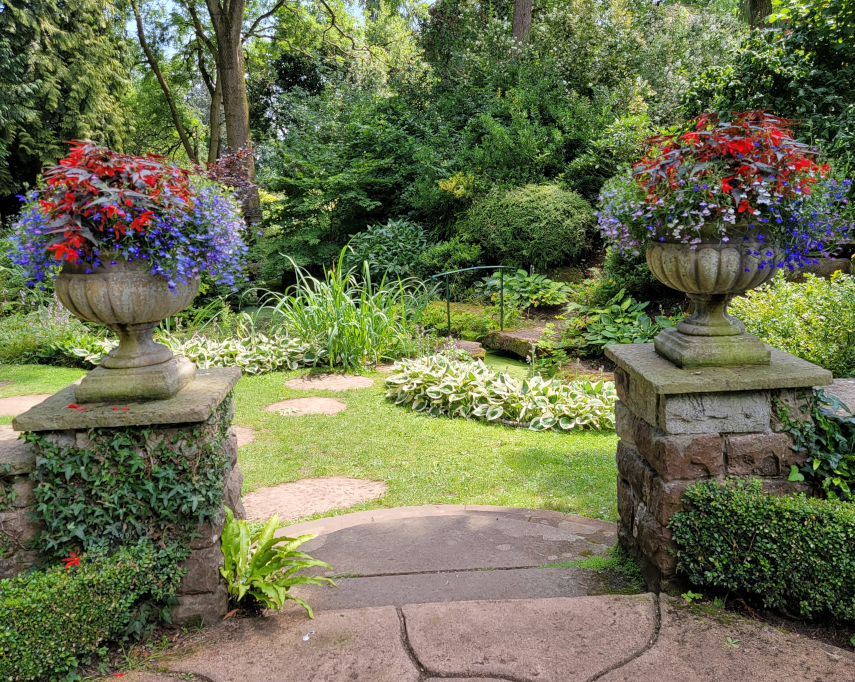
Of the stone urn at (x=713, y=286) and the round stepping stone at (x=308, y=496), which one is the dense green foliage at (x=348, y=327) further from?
the stone urn at (x=713, y=286)

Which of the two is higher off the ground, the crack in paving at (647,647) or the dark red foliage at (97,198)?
the dark red foliage at (97,198)

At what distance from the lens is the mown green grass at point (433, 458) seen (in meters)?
3.90

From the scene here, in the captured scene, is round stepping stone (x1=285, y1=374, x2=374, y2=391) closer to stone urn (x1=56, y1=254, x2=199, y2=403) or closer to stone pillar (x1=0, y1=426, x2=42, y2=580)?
stone urn (x1=56, y1=254, x2=199, y2=403)

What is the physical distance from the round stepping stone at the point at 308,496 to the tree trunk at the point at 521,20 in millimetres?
10796

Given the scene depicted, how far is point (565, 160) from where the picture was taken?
1060 cm

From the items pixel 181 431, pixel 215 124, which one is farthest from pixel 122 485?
pixel 215 124

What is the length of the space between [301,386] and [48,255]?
4.30 meters

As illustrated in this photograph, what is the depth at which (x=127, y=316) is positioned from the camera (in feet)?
7.45

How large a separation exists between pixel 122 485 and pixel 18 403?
4.59m

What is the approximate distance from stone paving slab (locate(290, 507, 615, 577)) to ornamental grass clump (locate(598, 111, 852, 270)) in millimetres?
1597

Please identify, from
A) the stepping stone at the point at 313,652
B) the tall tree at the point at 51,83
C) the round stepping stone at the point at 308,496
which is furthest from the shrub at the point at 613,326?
the tall tree at the point at 51,83

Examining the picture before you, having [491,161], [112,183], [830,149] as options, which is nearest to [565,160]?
[491,161]

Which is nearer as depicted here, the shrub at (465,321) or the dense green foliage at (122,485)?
the dense green foliage at (122,485)

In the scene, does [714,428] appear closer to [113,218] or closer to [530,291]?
[113,218]
